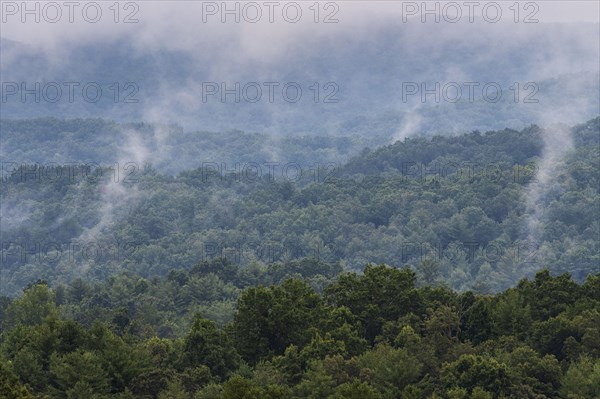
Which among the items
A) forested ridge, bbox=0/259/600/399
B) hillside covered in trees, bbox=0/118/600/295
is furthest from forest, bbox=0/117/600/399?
hillside covered in trees, bbox=0/118/600/295

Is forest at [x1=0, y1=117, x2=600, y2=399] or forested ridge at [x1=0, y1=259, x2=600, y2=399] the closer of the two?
forested ridge at [x1=0, y1=259, x2=600, y2=399]

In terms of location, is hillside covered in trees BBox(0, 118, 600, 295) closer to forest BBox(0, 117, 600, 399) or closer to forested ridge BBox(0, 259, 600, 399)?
forest BBox(0, 117, 600, 399)

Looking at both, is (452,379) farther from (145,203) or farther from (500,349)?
(145,203)

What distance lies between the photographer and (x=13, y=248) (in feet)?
548

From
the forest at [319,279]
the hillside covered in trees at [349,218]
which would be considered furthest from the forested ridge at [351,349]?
the hillside covered in trees at [349,218]

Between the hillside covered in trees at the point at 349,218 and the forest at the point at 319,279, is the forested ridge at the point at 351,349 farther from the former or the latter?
the hillside covered in trees at the point at 349,218

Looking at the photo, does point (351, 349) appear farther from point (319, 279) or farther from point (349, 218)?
point (349, 218)

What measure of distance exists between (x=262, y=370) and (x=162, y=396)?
473cm

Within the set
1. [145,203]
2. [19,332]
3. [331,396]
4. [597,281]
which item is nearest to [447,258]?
[145,203]

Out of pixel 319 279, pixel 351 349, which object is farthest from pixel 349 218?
pixel 351 349

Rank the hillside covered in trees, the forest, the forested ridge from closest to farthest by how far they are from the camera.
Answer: the forested ridge
the forest
the hillside covered in trees

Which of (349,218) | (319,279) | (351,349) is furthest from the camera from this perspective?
(349,218)

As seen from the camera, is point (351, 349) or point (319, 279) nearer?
point (351, 349)

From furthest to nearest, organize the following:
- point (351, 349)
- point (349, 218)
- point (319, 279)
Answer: point (349, 218) → point (319, 279) → point (351, 349)
